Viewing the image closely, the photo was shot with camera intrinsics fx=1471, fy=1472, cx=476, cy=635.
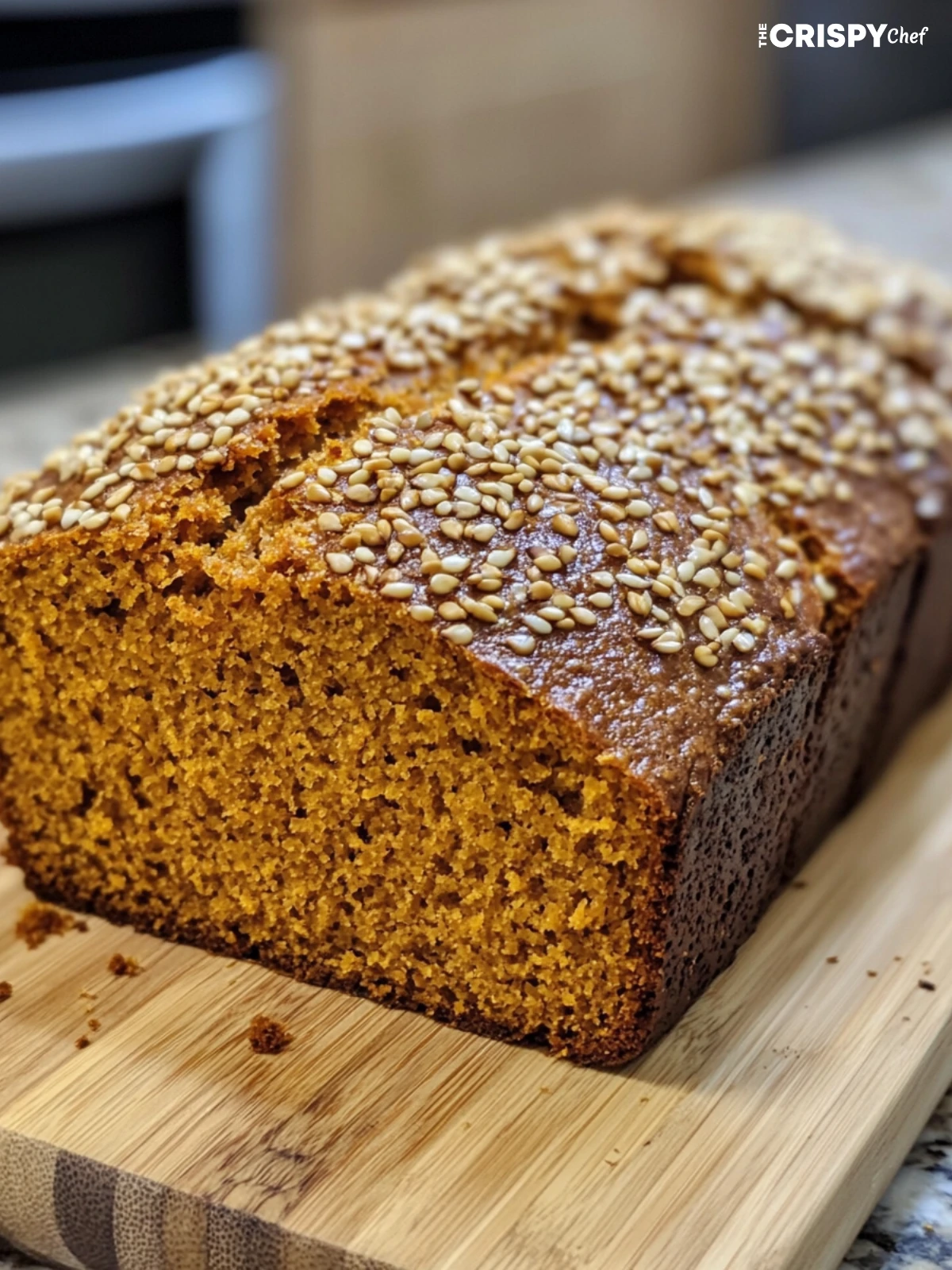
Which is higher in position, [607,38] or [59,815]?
[607,38]

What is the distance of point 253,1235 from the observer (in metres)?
1.60

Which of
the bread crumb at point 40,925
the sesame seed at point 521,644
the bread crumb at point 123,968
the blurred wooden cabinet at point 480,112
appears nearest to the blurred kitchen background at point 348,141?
the blurred wooden cabinet at point 480,112

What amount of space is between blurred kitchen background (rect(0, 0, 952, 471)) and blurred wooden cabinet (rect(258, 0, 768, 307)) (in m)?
0.01

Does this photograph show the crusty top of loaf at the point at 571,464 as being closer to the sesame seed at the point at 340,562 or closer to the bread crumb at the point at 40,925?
the sesame seed at the point at 340,562

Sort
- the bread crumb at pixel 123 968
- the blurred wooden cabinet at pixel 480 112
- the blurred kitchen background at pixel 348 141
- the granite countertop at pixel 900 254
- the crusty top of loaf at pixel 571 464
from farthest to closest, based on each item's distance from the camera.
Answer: the blurred wooden cabinet at pixel 480 112, the blurred kitchen background at pixel 348 141, the bread crumb at pixel 123 968, the crusty top of loaf at pixel 571 464, the granite countertop at pixel 900 254

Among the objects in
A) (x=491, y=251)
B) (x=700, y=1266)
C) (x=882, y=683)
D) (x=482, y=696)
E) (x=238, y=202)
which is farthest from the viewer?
(x=238, y=202)

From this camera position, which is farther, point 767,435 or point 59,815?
point 767,435

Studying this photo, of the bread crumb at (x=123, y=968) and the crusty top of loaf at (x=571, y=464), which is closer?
the crusty top of loaf at (x=571, y=464)

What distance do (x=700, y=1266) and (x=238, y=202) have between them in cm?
488

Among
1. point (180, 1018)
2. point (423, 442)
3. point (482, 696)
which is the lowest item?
point (180, 1018)

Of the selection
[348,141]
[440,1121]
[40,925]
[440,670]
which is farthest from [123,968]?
[348,141]

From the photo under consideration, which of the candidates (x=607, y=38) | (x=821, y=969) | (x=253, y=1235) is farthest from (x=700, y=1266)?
(x=607, y=38)

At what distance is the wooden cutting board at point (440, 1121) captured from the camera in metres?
1.60

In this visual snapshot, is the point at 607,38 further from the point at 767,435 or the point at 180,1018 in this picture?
the point at 180,1018
